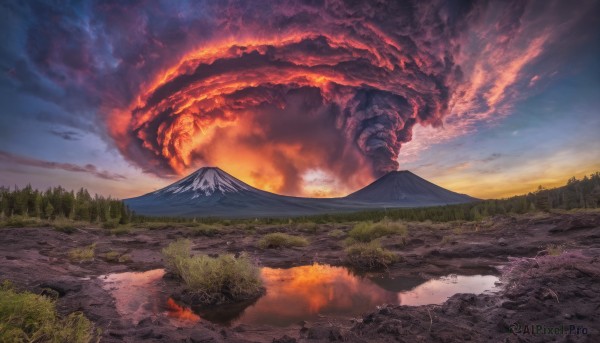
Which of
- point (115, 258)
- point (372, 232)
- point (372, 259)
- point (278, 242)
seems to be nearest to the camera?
point (372, 259)

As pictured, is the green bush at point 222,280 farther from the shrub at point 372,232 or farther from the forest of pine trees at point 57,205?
the forest of pine trees at point 57,205

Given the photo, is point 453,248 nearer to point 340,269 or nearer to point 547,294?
point 340,269

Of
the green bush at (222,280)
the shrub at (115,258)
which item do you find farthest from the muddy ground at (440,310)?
the green bush at (222,280)

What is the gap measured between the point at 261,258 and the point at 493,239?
521 inches

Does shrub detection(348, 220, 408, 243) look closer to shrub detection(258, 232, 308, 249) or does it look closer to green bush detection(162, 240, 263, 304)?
shrub detection(258, 232, 308, 249)

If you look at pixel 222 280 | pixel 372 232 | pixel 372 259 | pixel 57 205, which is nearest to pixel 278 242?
pixel 372 232

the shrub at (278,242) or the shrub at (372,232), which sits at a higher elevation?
the shrub at (372,232)

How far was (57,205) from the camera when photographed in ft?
115

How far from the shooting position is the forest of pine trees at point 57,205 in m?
32.0

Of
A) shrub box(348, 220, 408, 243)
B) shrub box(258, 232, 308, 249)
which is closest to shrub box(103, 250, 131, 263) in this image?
shrub box(258, 232, 308, 249)

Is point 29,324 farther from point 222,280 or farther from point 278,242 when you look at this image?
point 278,242

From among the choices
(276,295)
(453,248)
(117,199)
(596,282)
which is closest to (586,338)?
(596,282)

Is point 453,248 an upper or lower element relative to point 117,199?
lower

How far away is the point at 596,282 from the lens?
277 inches
